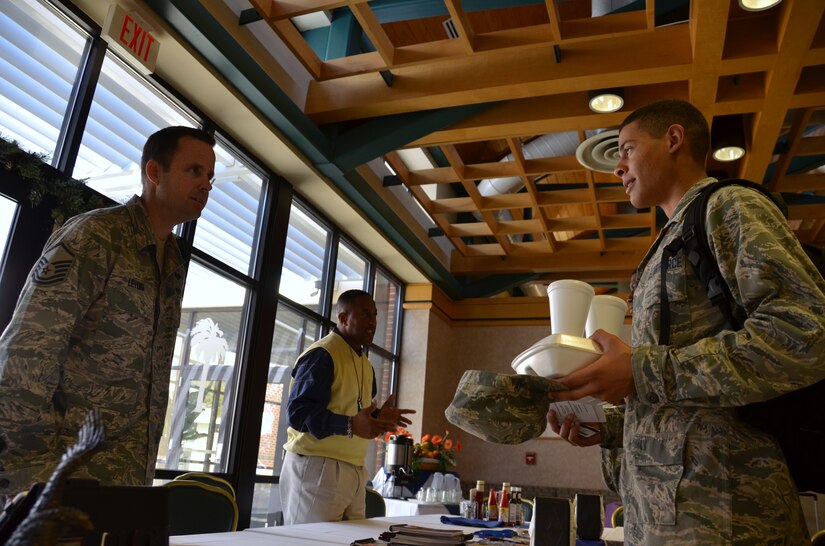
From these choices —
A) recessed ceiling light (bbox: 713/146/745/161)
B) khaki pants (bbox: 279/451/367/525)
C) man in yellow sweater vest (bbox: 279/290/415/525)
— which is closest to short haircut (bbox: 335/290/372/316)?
man in yellow sweater vest (bbox: 279/290/415/525)

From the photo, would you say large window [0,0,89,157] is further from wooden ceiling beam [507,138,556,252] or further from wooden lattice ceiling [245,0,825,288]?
wooden ceiling beam [507,138,556,252]

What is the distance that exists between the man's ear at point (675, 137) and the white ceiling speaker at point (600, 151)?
9.87ft

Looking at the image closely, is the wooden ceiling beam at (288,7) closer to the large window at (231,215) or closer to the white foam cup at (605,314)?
the large window at (231,215)

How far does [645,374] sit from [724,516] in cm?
24

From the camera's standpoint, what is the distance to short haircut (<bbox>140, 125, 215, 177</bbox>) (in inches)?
71.7

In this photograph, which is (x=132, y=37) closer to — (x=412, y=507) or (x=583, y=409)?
(x=583, y=409)

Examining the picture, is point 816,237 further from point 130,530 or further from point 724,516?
point 130,530

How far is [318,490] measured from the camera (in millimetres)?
2756

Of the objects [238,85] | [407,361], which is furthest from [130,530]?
[407,361]

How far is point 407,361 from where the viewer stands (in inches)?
279

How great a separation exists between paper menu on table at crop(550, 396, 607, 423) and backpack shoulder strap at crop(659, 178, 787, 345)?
0.19 metres

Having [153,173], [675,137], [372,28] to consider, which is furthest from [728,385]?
[372,28]

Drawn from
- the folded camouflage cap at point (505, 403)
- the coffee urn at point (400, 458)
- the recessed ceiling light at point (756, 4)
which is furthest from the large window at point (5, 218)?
the recessed ceiling light at point (756, 4)

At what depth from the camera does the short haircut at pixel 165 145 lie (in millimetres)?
1820
